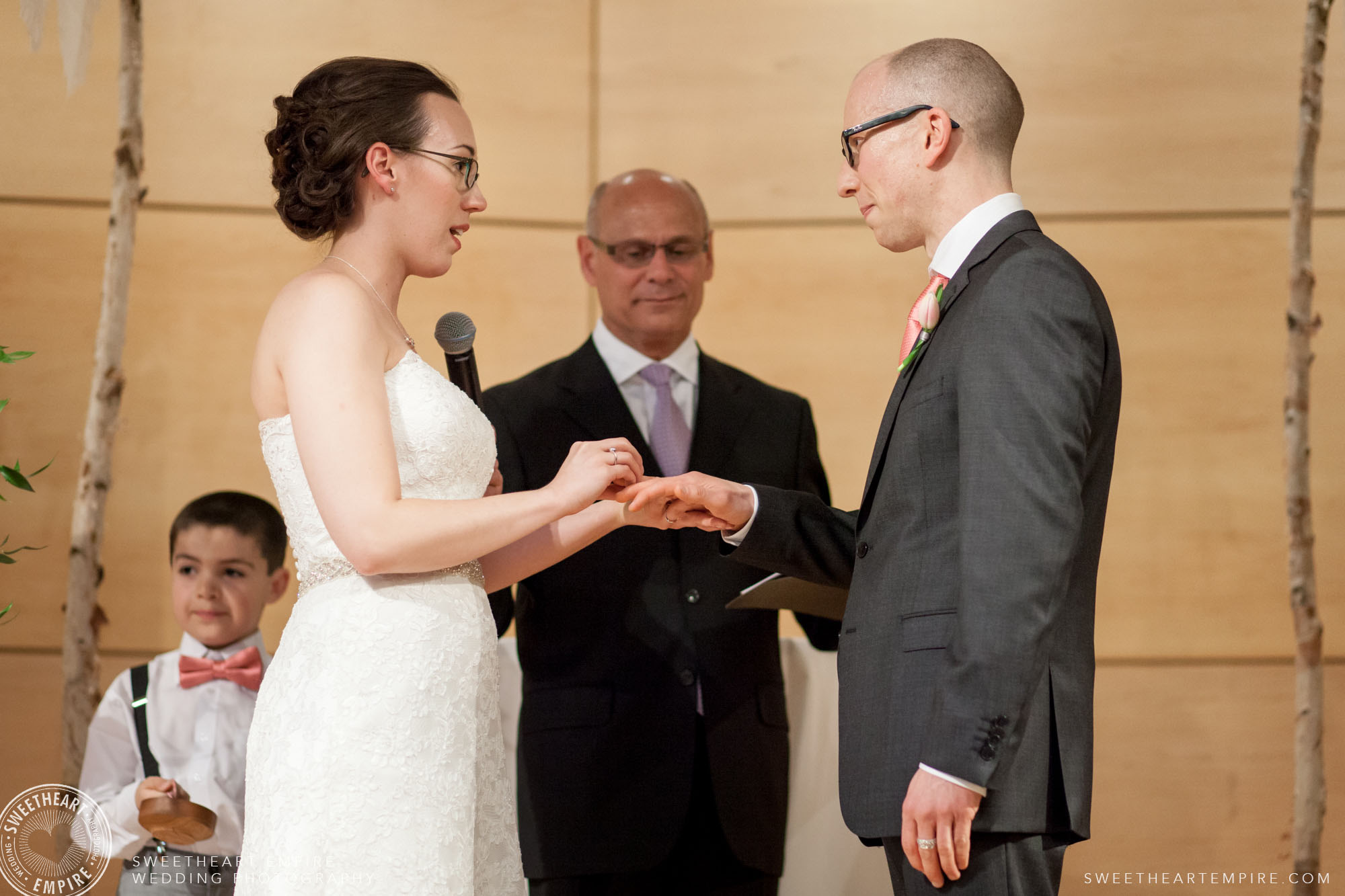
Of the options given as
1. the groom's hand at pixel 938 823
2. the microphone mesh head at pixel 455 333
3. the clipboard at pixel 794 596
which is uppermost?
the microphone mesh head at pixel 455 333

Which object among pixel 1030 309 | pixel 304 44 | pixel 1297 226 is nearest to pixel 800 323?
pixel 1297 226

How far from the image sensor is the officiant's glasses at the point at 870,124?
5.96 feet

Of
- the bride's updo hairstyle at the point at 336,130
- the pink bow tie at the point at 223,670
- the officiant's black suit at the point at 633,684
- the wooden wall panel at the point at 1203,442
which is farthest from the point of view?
the wooden wall panel at the point at 1203,442

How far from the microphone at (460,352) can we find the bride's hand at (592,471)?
0.85 ft

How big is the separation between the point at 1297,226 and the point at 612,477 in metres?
2.44

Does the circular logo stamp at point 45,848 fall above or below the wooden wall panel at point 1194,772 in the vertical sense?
below

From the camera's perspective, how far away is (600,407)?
8.81 feet

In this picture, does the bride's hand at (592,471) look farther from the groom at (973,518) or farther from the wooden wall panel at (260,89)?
the wooden wall panel at (260,89)

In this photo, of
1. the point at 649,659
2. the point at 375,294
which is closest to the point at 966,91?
the point at 375,294

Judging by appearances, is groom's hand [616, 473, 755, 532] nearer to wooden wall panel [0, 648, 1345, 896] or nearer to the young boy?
the young boy

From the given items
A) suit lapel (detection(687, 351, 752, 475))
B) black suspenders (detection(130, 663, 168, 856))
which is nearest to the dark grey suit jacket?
suit lapel (detection(687, 351, 752, 475))

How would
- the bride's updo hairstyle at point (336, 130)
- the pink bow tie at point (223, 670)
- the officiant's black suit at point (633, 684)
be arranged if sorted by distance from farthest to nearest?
the pink bow tie at point (223, 670) → the officiant's black suit at point (633, 684) → the bride's updo hairstyle at point (336, 130)

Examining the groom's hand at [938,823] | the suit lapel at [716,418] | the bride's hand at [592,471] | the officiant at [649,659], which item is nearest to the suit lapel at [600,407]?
the officiant at [649,659]

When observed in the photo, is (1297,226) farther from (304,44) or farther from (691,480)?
(304,44)
